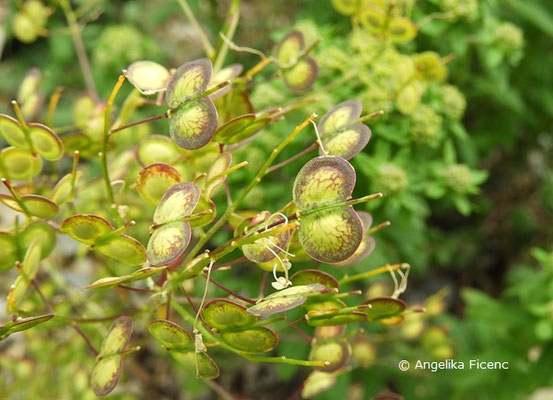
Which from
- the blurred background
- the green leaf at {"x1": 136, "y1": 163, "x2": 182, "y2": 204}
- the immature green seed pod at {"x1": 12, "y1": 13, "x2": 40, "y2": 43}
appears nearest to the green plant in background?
the green leaf at {"x1": 136, "y1": 163, "x2": 182, "y2": 204}

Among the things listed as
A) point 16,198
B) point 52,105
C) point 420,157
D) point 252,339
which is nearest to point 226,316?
point 252,339

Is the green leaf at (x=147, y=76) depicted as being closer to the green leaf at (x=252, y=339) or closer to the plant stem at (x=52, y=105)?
the plant stem at (x=52, y=105)

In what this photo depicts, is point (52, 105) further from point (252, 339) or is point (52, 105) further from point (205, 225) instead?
point (252, 339)

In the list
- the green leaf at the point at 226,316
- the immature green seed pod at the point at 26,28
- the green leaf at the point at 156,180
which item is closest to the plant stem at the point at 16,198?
the green leaf at the point at 156,180

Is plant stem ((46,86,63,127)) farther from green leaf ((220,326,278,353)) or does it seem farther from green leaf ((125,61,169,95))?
green leaf ((220,326,278,353))

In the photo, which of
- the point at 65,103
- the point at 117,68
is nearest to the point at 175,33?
the point at 65,103

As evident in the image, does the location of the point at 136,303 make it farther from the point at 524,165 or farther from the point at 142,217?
the point at 524,165
